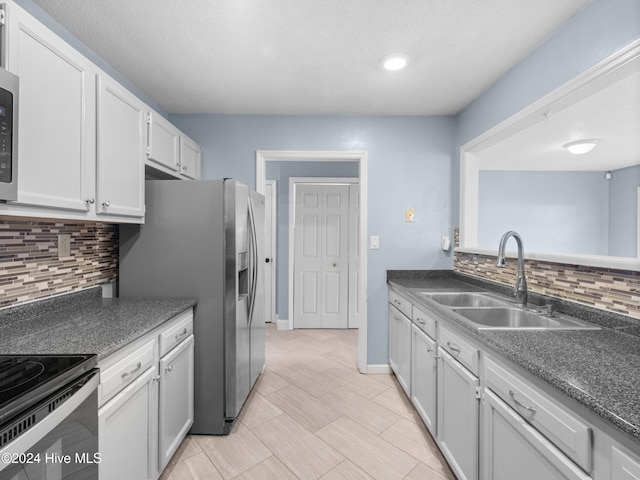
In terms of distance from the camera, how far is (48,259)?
5.32ft

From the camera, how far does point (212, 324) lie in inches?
76.7

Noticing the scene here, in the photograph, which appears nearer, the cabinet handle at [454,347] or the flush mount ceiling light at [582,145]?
the cabinet handle at [454,347]

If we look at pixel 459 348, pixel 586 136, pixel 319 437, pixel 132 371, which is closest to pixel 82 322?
pixel 132 371

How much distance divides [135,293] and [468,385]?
200cm

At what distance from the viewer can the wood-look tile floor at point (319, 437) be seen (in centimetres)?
167

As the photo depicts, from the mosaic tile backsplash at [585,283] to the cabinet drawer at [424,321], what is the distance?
0.66m

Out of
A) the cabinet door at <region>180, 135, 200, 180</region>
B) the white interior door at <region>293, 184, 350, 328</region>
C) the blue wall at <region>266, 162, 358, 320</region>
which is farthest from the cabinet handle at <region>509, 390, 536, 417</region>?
the blue wall at <region>266, 162, 358, 320</region>

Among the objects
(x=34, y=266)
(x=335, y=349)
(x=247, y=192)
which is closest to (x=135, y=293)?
(x=34, y=266)

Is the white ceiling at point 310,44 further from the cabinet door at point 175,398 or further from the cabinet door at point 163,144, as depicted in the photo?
the cabinet door at point 175,398

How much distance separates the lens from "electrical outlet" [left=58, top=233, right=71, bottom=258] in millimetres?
1698

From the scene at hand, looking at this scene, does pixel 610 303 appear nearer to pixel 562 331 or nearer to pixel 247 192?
pixel 562 331

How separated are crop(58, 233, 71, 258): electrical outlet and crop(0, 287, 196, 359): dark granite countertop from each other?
24 centimetres

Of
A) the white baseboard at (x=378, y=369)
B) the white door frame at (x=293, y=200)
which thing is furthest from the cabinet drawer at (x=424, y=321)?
the white door frame at (x=293, y=200)

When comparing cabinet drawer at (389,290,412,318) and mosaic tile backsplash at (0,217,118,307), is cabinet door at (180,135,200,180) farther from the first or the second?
cabinet drawer at (389,290,412,318)
